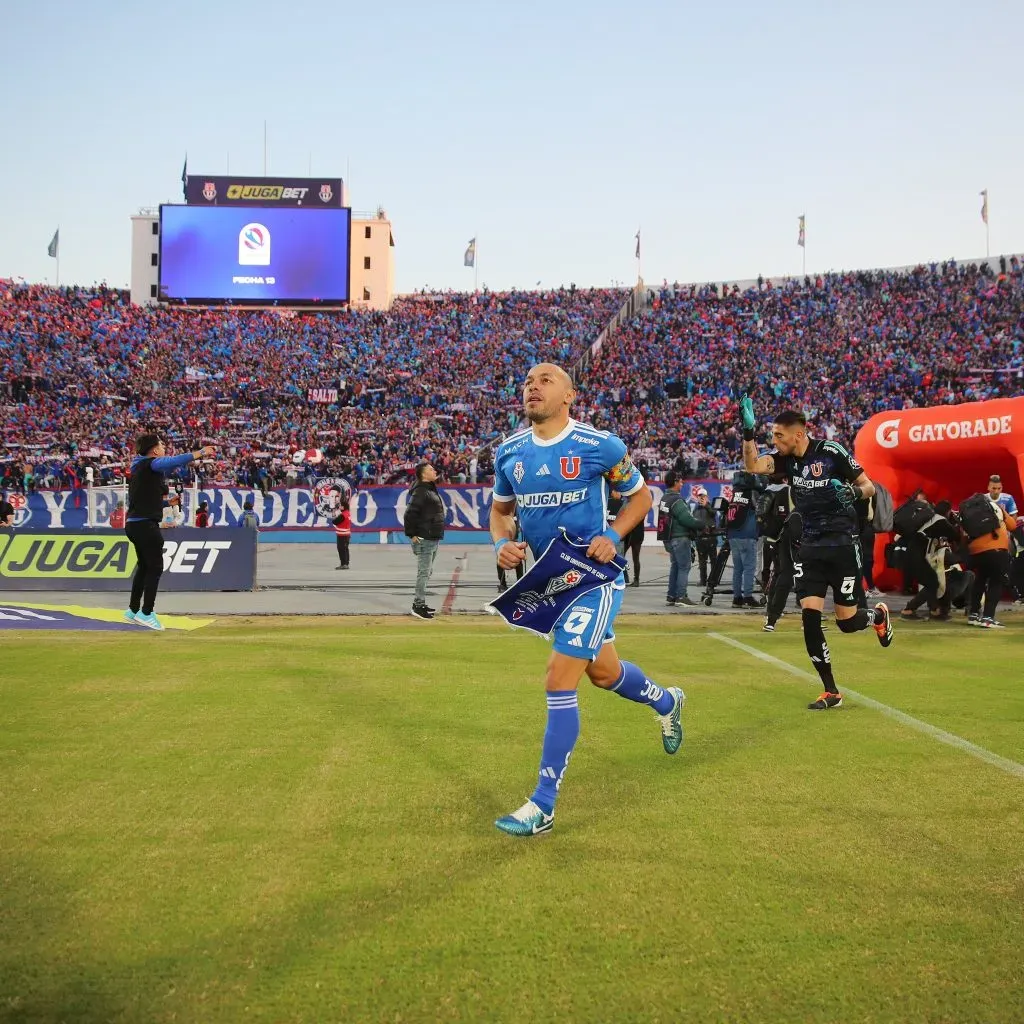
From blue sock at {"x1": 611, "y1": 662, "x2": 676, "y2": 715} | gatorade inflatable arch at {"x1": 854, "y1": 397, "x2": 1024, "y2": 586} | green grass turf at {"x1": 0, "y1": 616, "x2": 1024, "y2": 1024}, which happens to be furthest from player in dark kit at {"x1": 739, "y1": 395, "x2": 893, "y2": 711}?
gatorade inflatable arch at {"x1": 854, "y1": 397, "x2": 1024, "y2": 586}

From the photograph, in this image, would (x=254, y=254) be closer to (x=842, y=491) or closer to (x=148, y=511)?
(x=148, y=511)

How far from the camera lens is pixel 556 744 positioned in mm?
4773

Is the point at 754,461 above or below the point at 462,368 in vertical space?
below

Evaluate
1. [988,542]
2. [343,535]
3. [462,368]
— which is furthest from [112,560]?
[462,368]

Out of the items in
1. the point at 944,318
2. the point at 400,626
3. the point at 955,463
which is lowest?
the point at 400,626

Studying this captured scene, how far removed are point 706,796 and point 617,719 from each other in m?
1.99

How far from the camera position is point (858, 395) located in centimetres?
4391

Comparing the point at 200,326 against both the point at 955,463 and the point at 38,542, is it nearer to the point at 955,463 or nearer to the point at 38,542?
the point at 38,542

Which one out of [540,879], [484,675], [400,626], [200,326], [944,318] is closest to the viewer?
[540,879]

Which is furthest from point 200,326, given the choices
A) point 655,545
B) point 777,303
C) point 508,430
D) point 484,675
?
point 484,675

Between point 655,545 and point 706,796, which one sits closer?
point 706,796

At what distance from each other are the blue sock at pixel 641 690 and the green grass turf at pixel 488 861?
345mm

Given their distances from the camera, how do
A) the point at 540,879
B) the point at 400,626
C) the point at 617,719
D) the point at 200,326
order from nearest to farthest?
the point at 540,879 < the point at 617,719 < the point at 400,626 < the point at 200,326

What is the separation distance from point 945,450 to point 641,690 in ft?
39.9
